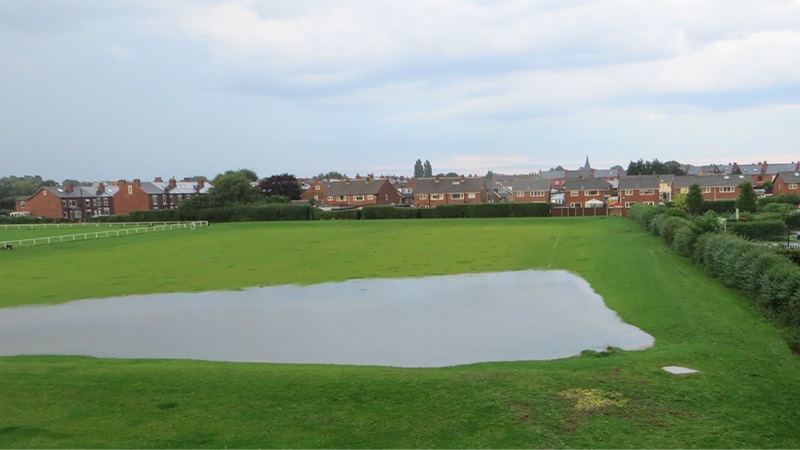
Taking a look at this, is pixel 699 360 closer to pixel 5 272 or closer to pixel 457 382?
pixel 457 382

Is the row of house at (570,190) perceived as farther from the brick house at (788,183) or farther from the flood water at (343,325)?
the flood water at (343,325)

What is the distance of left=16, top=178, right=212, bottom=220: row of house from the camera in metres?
104

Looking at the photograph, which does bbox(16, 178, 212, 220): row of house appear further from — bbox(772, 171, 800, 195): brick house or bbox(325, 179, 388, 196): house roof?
bbox(772, 171, 800, 195): brick house

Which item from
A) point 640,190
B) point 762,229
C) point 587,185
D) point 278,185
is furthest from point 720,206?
point 278,185

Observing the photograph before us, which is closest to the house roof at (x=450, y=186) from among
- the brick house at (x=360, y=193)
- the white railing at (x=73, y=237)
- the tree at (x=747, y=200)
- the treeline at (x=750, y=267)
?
the brick house at (x=360, y=193)

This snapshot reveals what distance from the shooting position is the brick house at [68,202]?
103125mm

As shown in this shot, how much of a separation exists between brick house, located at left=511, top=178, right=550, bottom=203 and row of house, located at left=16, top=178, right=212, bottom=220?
59040 millimetres

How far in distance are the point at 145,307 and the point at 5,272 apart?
16.0 metres

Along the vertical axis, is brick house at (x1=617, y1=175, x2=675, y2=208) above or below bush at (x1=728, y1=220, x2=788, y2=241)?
above

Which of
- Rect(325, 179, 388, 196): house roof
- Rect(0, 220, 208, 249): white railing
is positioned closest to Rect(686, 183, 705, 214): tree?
Rect(325, 179, 388, 196): house roof

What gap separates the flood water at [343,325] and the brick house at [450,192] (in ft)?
231

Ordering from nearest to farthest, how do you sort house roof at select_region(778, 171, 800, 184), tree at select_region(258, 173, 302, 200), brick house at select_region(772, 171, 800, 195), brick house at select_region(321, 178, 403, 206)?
brick house at select_region(772, 171, 800, 195) < house roof at select_region(778, 171, 800, 184) < brick house at select_region(321, 178, 403, 206) < tree at select_region(258, 173, 302, 200)

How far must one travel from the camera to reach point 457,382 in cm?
1034

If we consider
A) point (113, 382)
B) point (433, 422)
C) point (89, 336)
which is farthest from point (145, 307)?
point (433, 422)
